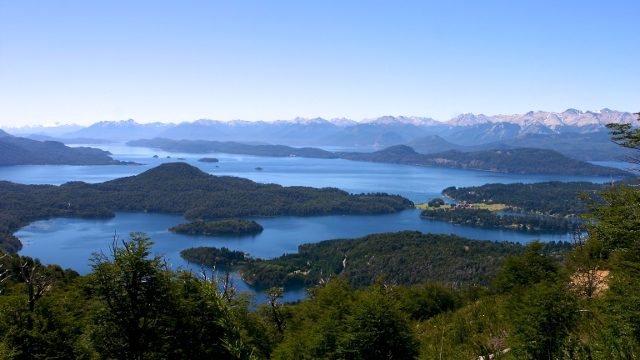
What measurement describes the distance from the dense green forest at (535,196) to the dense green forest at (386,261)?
30187mm

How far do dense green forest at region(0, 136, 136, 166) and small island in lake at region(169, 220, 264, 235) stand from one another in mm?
85924

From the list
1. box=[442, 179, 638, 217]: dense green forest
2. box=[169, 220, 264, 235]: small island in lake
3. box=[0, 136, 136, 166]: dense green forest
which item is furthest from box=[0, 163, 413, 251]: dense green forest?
box=[0, 136, 136, 166]: dense green forest

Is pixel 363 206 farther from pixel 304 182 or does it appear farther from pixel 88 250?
pixel 88 250

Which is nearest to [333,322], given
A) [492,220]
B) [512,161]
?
[492,220]

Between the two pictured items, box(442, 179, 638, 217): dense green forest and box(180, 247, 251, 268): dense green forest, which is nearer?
box(180, 247, 251, 268): dense green forest

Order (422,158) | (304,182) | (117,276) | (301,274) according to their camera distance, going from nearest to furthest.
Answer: (117,276) → (301,274) → (304,182) → (422,158)

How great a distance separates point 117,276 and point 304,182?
9184 cm

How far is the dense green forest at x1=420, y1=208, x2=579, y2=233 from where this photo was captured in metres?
58.6

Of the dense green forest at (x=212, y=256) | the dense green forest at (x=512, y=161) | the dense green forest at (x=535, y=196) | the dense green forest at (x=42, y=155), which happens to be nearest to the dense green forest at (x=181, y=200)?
the dense green forest at (x=535, y=196)

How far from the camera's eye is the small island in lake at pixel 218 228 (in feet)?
178

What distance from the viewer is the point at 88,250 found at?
142ft

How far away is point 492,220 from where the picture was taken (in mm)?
61562

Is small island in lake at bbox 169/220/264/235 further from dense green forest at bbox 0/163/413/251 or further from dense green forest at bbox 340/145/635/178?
dense green forest at bbox 340/145/635/178

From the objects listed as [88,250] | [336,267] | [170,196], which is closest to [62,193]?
[170,196]
